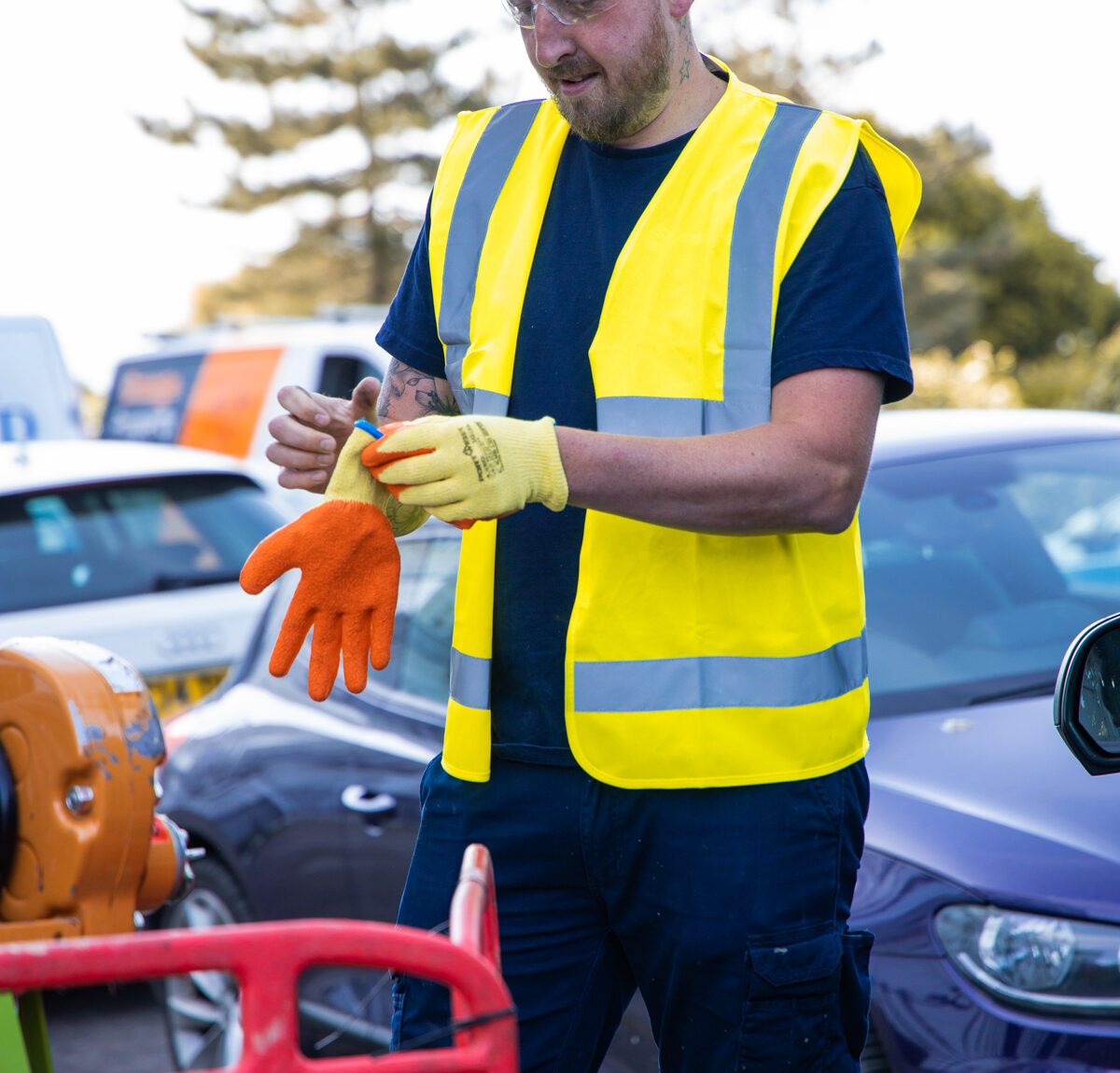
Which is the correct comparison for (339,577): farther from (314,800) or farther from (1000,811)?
(314,800)

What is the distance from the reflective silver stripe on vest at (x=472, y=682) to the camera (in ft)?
6.72

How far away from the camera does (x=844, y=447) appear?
182 centimetres

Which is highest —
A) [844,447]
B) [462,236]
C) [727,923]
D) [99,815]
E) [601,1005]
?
[462,236]

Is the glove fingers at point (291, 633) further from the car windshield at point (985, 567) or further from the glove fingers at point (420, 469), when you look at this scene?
the car windshield at point (985, 567)

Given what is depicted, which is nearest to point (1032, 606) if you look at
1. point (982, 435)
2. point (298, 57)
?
point (982, 435)

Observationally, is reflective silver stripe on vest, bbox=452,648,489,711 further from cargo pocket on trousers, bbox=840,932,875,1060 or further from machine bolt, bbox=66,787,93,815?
machine bolt, bbox=66,787,93,815

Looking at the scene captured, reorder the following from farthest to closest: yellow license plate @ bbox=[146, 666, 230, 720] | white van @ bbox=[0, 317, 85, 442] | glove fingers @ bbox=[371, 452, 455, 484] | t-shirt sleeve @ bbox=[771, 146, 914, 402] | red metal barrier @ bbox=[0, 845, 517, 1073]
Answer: white van @ bbox=[0, 317, 85, 442] → yellow license plate @ bbox=[146, 666, 230, 720] → t-shirt sleeve @ bbox=[771, 146, 914, 402] → glove fingers @ bbox=[371, 452, 455, 484] → red metal barrier @ bbox=[0, 845, 517, 1073]

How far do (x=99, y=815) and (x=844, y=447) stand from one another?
3.25 feet

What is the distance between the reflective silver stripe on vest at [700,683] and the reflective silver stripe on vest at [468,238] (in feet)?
1.45

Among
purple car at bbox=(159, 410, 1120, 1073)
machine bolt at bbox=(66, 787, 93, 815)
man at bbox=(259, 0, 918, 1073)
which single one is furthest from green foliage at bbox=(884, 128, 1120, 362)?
machine bolt at bbox=(66, 787, 93, 815)

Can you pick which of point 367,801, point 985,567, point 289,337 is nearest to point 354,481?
point 367,801

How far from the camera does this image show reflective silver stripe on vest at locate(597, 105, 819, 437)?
1.88 m

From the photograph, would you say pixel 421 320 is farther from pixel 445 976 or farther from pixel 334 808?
pixel 334 808

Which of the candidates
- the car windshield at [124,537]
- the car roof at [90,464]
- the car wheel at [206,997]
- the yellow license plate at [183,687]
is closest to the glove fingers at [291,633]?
the car wheel at [206,997]
